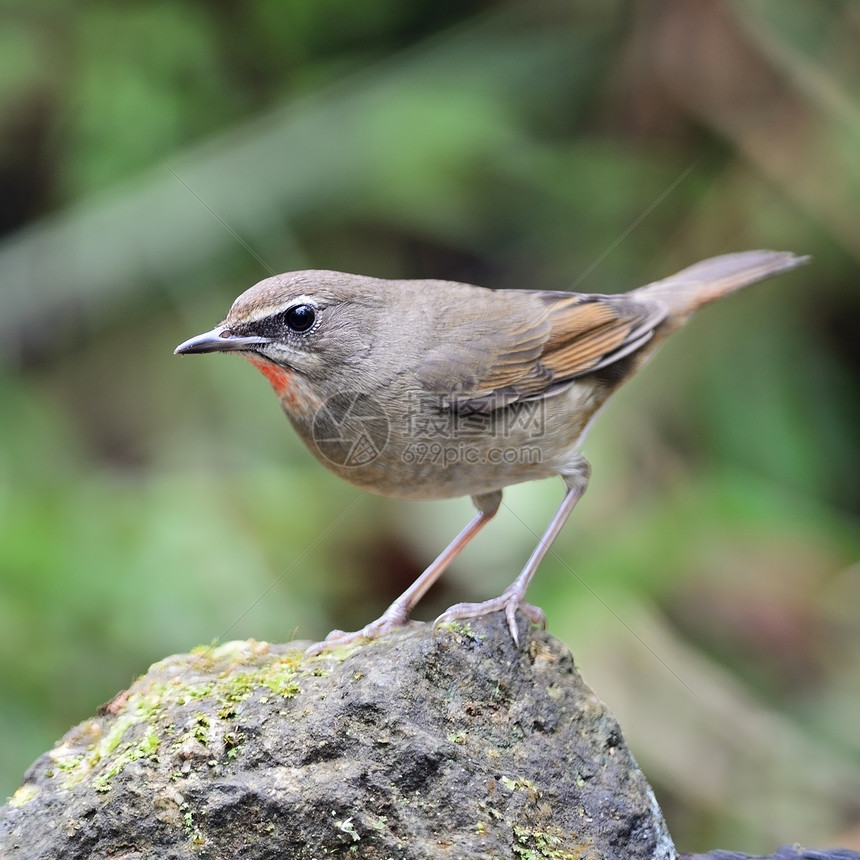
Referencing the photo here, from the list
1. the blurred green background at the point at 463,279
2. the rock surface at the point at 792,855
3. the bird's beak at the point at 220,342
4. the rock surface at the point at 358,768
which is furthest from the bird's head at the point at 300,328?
the rock surface at the point at 792,855

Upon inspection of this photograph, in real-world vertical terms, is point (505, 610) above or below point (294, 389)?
below

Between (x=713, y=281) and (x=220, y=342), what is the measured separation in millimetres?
2732

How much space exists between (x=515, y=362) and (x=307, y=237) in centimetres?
328

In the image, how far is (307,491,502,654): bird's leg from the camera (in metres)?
4.16

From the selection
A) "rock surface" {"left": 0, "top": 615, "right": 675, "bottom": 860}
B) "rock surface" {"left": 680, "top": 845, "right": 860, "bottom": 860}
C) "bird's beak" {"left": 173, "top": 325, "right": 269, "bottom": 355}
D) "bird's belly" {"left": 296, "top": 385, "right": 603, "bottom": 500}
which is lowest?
"rock surface" {"left": 680, "top": 845, "right": 860, "bottom": 860}

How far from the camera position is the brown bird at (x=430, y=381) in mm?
4258

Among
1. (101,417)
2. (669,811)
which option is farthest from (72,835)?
(101,417)

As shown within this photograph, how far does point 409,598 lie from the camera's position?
454 centimetres

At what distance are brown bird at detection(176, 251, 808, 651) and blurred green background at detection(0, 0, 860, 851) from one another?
150 cm

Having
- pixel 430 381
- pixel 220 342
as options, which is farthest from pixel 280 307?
pixel 430 381

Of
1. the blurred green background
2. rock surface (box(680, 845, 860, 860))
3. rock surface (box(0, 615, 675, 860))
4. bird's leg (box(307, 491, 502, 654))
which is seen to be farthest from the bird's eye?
rock surface (box(680, 845, 860, 860))

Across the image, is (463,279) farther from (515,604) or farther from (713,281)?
(515,604)

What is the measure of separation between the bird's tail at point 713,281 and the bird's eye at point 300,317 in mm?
2035

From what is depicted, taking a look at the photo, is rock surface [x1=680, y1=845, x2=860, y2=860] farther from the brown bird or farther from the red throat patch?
the red throat patch
